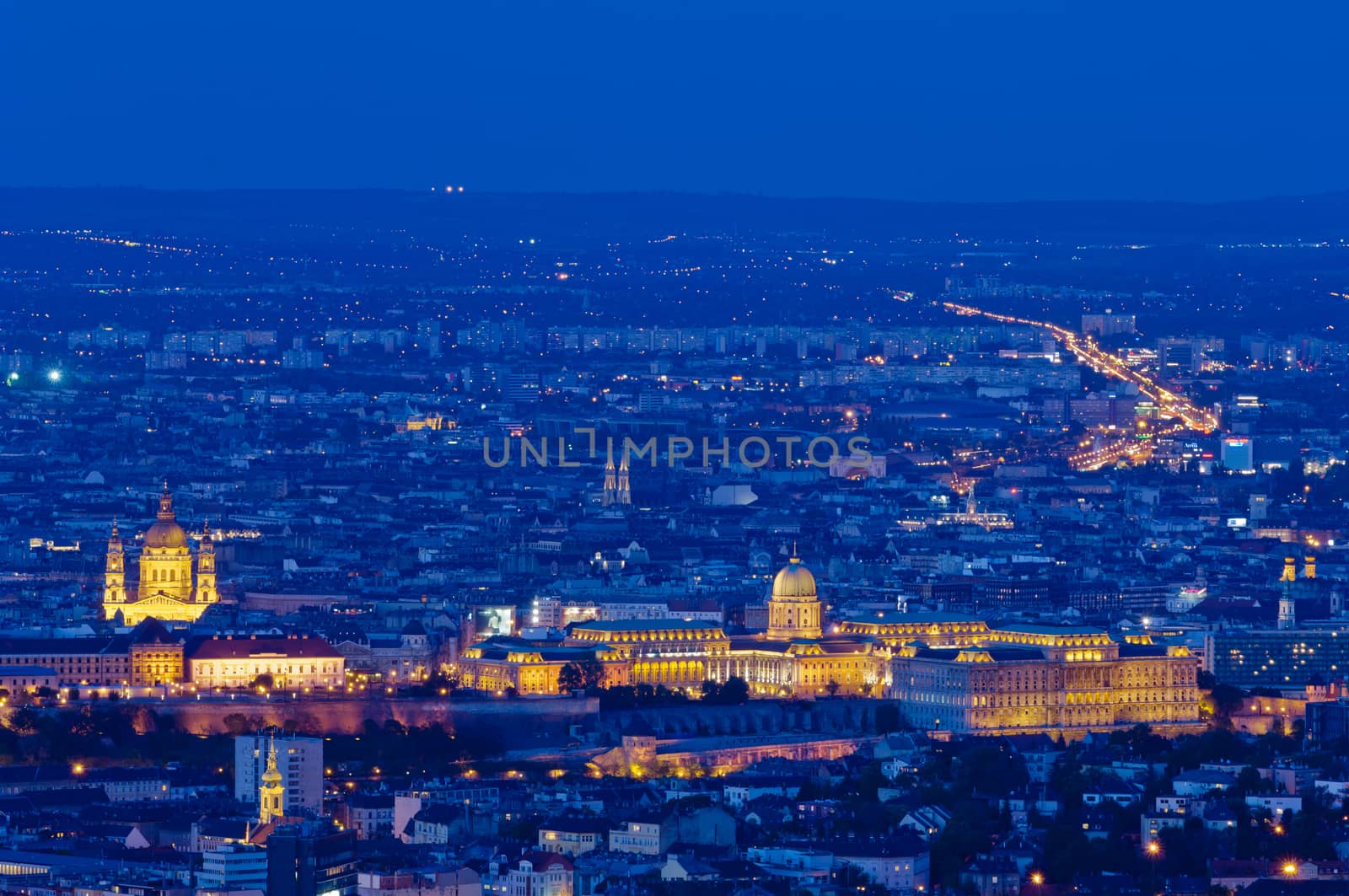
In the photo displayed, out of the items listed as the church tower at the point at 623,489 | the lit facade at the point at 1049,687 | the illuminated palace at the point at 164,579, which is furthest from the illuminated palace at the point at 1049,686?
the church tower at the point at 623,489

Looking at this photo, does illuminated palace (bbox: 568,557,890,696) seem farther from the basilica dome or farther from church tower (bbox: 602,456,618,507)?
church tower (bbox: 602,456,618,507)

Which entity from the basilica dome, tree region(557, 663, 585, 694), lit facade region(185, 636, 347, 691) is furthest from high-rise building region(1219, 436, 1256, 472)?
lit facade region(185, 636, 347, 691)

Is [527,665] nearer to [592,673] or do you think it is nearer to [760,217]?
[592,673]

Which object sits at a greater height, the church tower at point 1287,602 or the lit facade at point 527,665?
the church tower at point 1287,602

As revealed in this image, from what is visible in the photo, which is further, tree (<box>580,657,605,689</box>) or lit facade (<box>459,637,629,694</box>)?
tree (<box>580,657,605,689</box>)

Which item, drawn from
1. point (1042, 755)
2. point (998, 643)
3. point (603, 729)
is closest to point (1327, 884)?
point (1042, 755)

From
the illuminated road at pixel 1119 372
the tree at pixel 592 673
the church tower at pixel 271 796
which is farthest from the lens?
the illuminated road at pixel 1119 372

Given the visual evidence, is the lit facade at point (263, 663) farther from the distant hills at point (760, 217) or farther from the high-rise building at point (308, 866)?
the distant hills at point (760, 217)

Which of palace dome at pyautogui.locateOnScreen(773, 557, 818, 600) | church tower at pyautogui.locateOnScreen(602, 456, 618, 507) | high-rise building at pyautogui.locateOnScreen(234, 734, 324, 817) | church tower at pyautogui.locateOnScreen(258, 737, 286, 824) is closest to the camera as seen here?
church tower at pyautogui.locateOnScreen(258, 737, 286, 824)
